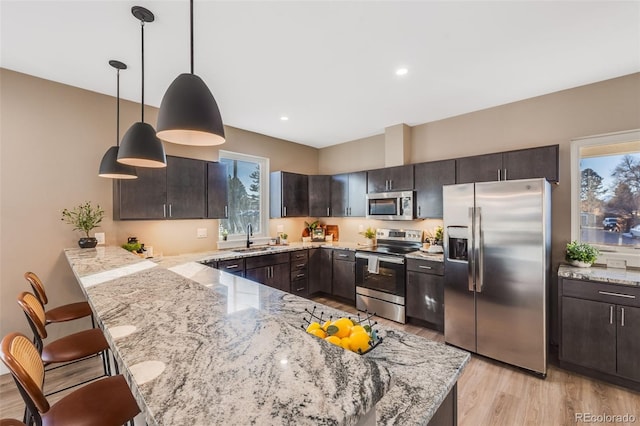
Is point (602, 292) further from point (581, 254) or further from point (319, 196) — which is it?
point (319, 196)

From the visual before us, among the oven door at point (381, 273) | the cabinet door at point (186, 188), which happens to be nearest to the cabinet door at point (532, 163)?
the oven door at point (381, 273)

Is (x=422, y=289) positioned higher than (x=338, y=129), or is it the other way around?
(x=338, y=129)

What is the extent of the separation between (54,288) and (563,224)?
17.9 feet

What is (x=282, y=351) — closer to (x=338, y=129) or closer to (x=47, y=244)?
(x=47, y=244)

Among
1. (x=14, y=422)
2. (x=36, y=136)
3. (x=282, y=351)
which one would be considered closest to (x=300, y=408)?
(x=282, y=351)

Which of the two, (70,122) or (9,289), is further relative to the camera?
(70,122)

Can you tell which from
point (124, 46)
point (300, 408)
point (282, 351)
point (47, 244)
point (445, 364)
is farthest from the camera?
point (47, 244)

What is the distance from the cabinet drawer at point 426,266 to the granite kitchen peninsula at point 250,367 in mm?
2252

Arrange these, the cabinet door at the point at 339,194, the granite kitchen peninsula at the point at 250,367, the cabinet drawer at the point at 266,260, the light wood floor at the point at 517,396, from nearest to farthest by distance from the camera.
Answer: the granite kitchen peninsula at the point at 250,367, the light wood floor at the point at 517,396, the cabinet drawer at the point at 266,260, the cabinet door at the point at 339,194

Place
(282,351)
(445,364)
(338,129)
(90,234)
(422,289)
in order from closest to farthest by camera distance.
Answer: (282,351)
(445,364)
(90,234)
(422,289)
(338,129)

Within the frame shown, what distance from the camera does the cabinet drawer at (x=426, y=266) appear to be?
3298 mm

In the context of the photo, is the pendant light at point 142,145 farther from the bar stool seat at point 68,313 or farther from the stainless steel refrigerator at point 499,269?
the stainless steel refrigerator at point 499,269

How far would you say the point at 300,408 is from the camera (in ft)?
1.50

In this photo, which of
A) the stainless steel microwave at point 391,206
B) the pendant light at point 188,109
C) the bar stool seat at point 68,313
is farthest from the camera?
the stainless steel microwave at point 391,206
